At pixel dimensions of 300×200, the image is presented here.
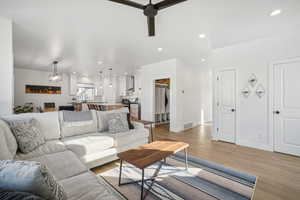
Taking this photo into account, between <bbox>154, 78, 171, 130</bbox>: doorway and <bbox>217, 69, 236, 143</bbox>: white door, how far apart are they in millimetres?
2728

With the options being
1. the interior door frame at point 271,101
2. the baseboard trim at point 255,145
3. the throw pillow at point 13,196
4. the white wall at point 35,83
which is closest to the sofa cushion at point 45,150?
the throw pillow at point 13,196

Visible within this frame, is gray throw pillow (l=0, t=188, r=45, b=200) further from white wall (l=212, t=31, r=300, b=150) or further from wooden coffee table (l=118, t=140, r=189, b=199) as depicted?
white wall (l=212, t=31, r=300, b=150)

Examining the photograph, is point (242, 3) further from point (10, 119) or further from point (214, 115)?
point (10, 119)

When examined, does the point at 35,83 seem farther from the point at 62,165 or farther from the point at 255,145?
the point at 255,145

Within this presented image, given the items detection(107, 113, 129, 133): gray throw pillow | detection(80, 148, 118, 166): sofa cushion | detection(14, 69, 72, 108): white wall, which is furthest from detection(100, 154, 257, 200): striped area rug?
detection(14, 69, 72, 108): white wall

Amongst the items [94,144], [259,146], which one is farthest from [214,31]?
[94,144]

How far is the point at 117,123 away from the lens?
2.95 m

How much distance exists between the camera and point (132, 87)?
325 inches

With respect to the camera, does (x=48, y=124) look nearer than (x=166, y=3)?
No

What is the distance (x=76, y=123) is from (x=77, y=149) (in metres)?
0.70

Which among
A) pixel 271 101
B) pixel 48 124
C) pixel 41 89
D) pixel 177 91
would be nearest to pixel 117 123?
pixel 48 124

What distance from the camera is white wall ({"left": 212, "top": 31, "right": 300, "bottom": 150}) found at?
309 cm

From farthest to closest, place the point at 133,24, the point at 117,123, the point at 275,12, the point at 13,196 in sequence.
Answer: the point at 117,123 < the point at 133,24 < the point at 275,12 < the point at 13,196

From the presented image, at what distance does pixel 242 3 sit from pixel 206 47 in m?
1.87
